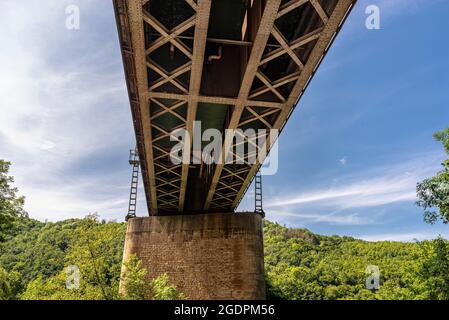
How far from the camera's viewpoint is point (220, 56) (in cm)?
959

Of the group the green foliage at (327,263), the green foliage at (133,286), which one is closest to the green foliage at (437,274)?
the green foliage at (133,286)

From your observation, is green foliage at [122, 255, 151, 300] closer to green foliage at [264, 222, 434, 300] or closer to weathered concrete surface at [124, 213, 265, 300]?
weathered concrete surface at [124, 213, 265, 300]

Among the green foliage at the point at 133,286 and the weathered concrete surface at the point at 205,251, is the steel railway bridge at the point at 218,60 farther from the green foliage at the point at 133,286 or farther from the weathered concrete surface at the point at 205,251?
the weathered concrete surface at the point at 205,251

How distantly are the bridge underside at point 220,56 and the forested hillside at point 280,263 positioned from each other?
4714mm

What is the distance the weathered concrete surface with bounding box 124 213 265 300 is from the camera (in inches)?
802

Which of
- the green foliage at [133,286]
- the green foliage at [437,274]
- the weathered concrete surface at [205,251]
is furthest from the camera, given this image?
the weathered concrete surface at [205,251]

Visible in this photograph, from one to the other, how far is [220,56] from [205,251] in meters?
14.9

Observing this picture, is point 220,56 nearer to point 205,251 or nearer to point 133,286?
point 133,286

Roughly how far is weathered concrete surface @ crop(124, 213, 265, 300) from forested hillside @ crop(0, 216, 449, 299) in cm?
232

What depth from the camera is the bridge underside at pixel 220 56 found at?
24.2 ft

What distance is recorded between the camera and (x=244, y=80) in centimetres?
924

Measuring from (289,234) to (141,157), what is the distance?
100m

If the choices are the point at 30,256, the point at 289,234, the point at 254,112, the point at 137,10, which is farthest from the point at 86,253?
the point at 289,234
